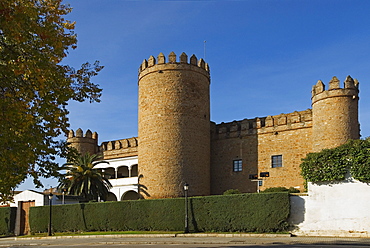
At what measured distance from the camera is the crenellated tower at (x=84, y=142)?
44062 millimetres

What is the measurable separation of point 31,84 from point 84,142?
3378 centimetres

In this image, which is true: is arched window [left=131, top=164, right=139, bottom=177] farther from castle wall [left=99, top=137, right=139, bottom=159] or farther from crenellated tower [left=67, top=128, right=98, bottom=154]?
crenellated tower [left=67, top=128, right=98, bottom=154]

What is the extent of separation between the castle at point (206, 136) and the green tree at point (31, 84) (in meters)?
21.0

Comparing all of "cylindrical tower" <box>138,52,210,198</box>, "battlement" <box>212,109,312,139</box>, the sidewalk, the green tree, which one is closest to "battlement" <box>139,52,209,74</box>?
"cylindrical tower" <box>138,52,210,198</box>

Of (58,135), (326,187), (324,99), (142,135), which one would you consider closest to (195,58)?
(142,135)

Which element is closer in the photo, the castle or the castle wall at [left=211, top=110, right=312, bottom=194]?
the castle

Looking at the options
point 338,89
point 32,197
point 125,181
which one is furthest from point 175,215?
point 338,89

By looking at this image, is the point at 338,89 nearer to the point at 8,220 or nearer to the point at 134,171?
the point at 134,171

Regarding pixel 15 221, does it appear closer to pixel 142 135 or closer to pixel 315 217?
pixel 142 135

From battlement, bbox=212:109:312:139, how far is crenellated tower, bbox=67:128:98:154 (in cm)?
1368

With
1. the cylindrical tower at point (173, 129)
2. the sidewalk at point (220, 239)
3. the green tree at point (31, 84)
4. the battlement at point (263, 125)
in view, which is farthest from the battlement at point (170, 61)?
the green tree at point (31, 84)

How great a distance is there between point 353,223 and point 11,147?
52.6 feet

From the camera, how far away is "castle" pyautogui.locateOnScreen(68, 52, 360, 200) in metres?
31.3

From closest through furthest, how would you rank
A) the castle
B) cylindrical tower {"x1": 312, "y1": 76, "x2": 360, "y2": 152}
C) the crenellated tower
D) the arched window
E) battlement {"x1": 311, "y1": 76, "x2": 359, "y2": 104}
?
cylindrical tower {"x1": 312, "y1": 76, "x2": 360, "y2": 152}
battlement {"x1": 311, "y1": 76, "x2": 359, "y2": 104}
the castle
the arched window
the crenellated tower
